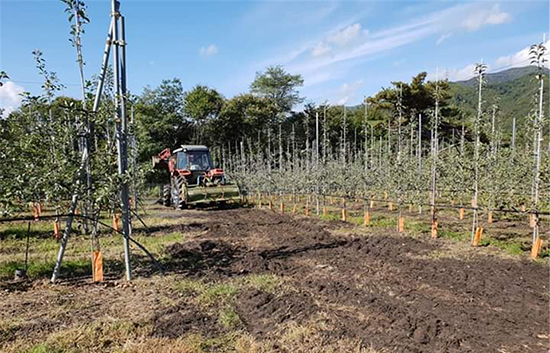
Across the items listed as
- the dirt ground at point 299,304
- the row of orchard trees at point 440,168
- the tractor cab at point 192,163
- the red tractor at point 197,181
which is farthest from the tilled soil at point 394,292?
the tractor cab at point 192,163

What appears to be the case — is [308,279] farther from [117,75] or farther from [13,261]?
[13,261]

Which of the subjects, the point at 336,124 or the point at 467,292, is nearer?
the point at 467,292

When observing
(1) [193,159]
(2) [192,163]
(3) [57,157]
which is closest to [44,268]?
(3) [57,157]

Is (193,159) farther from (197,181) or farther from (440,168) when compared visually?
(440,168)

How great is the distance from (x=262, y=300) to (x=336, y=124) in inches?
1148

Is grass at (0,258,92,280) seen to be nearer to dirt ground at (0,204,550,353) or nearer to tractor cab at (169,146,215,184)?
dirt ground at (0,204,550,353)

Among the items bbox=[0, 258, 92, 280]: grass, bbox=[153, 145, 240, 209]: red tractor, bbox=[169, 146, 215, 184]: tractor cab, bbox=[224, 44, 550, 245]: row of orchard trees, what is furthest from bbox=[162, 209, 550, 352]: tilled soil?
bbox=[169, 146, 215, 184]: tractor cab

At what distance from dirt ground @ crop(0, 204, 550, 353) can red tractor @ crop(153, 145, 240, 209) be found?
7.66 meters

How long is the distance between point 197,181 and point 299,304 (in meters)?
12.2

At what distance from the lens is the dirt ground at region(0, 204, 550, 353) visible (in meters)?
3.39

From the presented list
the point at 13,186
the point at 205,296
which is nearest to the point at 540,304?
the point at 205,296

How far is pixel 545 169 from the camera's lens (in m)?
7.26

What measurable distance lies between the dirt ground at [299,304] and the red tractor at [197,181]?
7.66m

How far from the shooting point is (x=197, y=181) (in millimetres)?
15781
